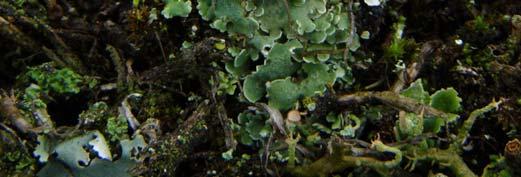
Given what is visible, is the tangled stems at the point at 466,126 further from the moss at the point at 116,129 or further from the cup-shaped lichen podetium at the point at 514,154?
the moss at the point at 116,129

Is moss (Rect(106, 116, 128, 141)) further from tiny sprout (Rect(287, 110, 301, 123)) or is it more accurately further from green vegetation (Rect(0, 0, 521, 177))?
tiny sprout (Rect(287, 110, 301, 123))

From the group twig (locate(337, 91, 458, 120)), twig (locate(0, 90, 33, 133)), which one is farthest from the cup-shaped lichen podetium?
twig (locate(0, 90, 33, 133))

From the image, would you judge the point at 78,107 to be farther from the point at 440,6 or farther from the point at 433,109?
the point at 440,6

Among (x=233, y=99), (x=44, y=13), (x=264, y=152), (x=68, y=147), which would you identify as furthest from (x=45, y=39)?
(x=264, y=152)

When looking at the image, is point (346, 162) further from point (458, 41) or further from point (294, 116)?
point (458, 41)

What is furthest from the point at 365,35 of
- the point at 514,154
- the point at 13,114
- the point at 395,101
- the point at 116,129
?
the point at 13,114
